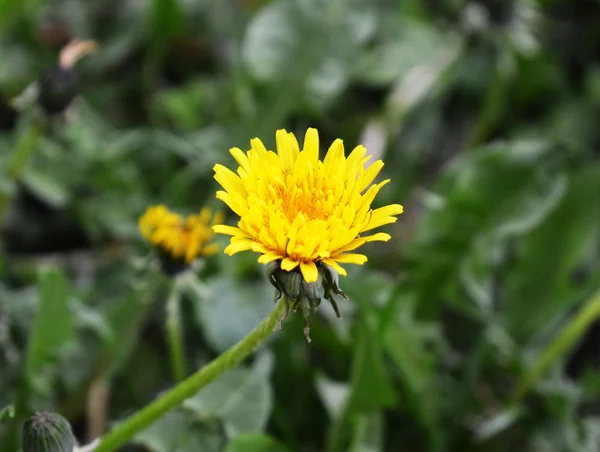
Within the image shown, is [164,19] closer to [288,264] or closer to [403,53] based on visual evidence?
[403,53]

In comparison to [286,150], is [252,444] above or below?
below

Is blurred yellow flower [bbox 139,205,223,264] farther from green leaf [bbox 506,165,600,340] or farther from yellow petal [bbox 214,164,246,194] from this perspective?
green leaf [bbox 506,165,600,340]

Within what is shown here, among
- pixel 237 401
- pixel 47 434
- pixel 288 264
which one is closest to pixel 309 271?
pixel 288 264

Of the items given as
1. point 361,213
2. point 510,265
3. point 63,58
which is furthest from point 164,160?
point 361,213

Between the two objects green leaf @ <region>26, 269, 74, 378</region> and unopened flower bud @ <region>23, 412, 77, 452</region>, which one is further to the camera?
green leaf @ <region>26, 269, 74, 378</region>

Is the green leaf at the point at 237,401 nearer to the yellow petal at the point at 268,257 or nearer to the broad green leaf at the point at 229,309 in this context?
the broad green leaf at the point at 229,309

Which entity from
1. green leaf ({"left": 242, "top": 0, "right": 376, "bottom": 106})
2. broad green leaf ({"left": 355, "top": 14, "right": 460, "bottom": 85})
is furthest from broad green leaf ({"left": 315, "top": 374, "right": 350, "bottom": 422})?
broad green leaf ({"left": 355, "top": 14, "right": 460, "bottom": 85})
